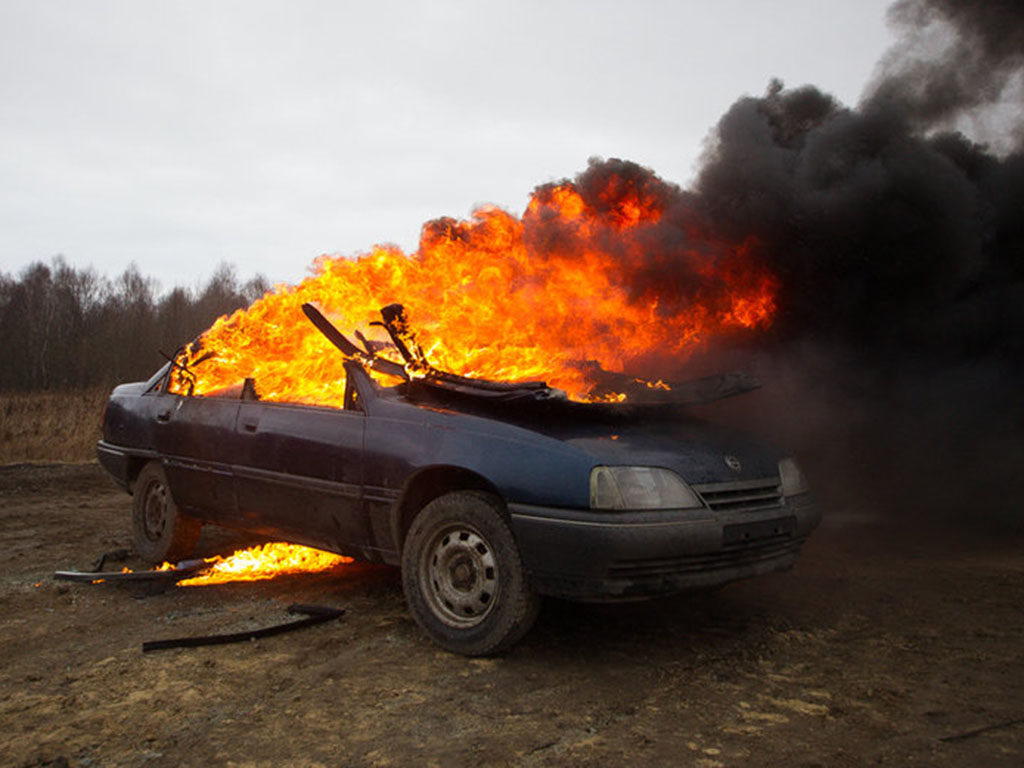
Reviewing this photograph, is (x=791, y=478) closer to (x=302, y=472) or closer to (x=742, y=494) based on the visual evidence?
(x=742, y=494)

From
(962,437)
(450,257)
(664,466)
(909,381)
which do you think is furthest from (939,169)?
(664,466)

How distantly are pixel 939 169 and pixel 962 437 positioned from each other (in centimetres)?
260

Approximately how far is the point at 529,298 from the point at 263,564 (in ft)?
9.90

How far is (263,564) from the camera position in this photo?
5594 mm

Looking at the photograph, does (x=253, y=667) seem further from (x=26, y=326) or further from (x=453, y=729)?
(x=26, y=326)

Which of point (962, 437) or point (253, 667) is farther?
point (962, 437)

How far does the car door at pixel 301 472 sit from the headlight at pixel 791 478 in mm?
2306

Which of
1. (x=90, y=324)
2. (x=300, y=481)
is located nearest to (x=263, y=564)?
(x=300, y=481)

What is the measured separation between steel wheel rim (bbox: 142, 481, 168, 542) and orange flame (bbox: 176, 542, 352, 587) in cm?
47

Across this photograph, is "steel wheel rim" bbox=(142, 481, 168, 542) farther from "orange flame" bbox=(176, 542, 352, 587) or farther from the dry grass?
the dry grass

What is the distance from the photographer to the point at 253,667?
364 centimetres

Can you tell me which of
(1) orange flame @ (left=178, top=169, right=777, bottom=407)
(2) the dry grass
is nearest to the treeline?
(2) the dry grass

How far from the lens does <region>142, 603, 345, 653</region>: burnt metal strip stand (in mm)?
3904

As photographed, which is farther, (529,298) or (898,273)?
(898,273)
